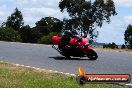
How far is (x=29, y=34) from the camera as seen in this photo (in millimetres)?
73750

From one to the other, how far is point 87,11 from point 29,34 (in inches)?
722

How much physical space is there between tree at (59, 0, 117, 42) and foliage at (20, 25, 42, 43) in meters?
16.3

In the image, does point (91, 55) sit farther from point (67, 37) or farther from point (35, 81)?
point (35, 81)

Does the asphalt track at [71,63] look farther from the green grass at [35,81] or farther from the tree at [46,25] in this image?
the tree at [46,25]

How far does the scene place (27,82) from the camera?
9.91 meters

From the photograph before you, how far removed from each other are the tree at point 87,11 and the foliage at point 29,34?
1630 cm

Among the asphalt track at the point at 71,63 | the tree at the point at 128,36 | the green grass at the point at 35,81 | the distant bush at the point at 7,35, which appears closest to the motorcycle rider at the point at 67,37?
the asphalt track at the point at 71,63

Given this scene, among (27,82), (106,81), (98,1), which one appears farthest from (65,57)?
(98,1)

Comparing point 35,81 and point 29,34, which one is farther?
point 29,34

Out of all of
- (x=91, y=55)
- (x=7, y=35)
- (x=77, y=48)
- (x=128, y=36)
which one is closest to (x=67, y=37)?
(x=77, y=48)

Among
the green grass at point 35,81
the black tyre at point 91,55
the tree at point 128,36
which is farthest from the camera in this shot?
the tree at point 128,36

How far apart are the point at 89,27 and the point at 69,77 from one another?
1844 inches

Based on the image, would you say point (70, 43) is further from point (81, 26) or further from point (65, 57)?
point (81, 26)

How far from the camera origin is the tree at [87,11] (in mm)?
57438
